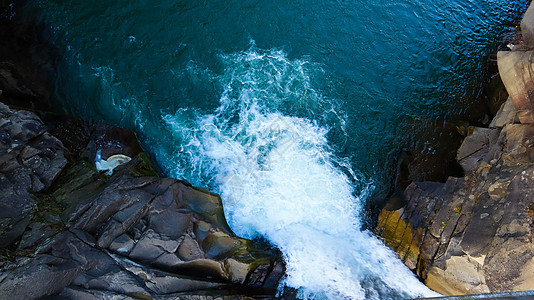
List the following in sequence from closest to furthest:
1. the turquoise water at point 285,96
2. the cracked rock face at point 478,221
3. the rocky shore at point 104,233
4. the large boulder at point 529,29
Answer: the rocky shore at point 104,233, the cracked rock face at point 478,221, the turquoise water at point 285,96, the large boulder at point 529,29

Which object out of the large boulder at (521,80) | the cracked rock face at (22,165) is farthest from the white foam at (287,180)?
the large boulder at (521,80)

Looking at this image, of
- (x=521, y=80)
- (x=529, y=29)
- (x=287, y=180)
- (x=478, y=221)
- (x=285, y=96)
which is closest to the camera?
(x=478, y=221)

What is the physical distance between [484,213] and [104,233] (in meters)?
9.61

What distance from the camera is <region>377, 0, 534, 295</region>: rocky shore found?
8609mm

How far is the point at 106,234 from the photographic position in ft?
28.0

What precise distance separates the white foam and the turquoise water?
4cm

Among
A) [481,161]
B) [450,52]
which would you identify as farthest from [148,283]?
[450,52]

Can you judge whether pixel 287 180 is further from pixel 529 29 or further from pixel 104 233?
pixel 529 29

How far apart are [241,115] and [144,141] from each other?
340 centimetres

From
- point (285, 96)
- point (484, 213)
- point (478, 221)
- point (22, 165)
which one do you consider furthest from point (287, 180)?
point (22, 165)

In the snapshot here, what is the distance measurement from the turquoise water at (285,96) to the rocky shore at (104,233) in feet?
4.87

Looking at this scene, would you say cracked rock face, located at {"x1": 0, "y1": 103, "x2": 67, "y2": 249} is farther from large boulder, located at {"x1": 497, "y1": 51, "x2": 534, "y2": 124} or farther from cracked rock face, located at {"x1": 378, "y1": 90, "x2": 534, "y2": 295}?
large boulder, located at {"x1": 497, "y1": 51, "x2": 534, "y2": 124}

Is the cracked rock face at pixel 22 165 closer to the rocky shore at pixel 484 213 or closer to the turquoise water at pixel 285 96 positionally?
the turquoise water at pixel 285 96

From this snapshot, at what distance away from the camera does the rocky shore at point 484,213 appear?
8.61m
